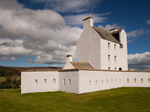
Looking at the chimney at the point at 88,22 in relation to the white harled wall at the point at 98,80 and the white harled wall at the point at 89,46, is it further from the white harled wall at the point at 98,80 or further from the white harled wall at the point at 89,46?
the white harled wall at the point at 98,80

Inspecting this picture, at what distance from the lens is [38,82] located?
26.1m

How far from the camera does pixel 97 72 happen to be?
2639cm

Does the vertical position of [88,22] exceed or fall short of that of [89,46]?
it exceeds it

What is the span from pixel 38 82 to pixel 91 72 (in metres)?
11.1

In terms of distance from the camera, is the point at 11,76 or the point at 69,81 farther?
the point at 11,76

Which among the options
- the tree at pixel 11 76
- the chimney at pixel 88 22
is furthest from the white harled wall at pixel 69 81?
the tree at pixel 11 76

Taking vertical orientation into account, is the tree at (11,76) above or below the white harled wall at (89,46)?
below

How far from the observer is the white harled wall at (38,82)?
83.6 ft

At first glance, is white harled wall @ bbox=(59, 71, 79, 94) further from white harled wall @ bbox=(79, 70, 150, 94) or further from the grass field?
the grass field

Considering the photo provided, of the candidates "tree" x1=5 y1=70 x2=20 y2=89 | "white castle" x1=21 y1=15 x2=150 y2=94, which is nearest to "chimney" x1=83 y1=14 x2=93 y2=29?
"white castle" x1=21 y1=15 x2=150 y2=94

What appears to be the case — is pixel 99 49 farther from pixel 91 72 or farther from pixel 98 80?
pixel 98 80

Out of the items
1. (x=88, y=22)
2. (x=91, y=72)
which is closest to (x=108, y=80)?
(x=91, y=72)

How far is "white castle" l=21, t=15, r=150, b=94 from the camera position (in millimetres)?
24609

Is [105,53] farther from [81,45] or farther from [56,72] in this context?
[56,72]
